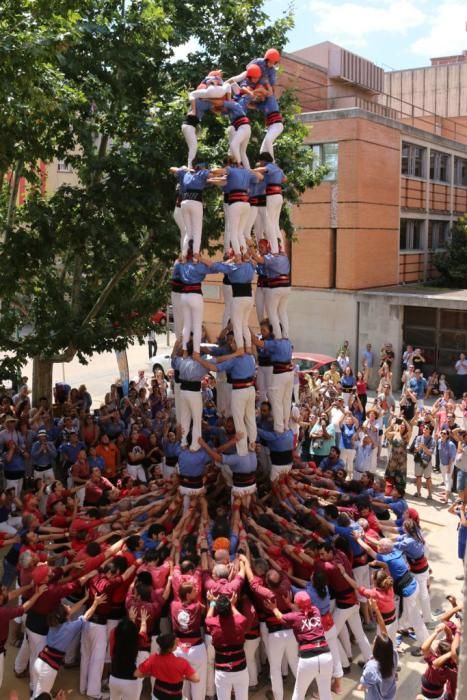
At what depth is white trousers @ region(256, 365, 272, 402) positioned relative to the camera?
10368 mm

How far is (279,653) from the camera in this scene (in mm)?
7348

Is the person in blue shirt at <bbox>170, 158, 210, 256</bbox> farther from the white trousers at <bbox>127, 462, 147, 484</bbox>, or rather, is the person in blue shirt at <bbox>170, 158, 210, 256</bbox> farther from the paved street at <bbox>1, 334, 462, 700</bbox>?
the paved street at <bbox>1, 334, 462, 700</bbox>

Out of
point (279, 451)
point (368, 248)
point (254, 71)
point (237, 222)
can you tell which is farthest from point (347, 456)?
point (368, 248)

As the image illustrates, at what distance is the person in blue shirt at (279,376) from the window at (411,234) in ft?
58.9

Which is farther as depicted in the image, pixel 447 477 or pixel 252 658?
pixel 447 477

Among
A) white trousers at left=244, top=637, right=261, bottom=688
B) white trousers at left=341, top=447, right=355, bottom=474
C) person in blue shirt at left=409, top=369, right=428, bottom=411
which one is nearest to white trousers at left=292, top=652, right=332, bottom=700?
white trousers at left=244, top=637, right=261, bottom=688

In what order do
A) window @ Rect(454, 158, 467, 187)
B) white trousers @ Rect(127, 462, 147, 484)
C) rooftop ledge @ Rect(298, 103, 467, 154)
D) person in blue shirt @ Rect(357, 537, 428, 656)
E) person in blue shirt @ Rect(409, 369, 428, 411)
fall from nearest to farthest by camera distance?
1. person in blue shirt @ Rect(357, 537, 428, 656)
2. white trousers @ Rect(127, 462, 147, 484)
3. person in blue shirt @ Rect(409, 369, 428, 411)
4. rooftop ledge @ Rect(298, 103, 467, 154)
5. window @ Rect(454, 158, 467, 187)

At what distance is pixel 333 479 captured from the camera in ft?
36.2

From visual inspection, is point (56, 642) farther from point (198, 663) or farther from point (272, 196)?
point (272, 196)

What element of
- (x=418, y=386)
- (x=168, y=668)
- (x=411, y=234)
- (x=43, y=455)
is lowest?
(x=168, y=668)

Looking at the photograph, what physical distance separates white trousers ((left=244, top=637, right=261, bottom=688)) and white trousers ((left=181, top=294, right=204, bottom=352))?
3.58 metres

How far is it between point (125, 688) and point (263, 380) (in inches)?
189

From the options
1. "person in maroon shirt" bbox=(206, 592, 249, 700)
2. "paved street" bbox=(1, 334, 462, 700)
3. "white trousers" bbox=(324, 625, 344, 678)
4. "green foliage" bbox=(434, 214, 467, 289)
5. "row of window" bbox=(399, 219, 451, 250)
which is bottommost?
"paved street" bbox=(1, 334, 462, 700)

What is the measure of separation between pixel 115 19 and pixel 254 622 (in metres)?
10.9
